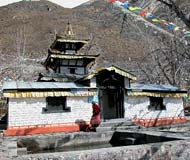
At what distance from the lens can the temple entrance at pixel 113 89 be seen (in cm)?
1983

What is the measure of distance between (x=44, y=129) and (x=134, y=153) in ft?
34.9

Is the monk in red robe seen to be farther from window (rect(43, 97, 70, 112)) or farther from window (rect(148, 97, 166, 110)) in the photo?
window (rect(148, 97, 166, 110))

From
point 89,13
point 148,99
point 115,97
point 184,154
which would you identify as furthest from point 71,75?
point 89,13

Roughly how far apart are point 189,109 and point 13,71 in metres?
26.3

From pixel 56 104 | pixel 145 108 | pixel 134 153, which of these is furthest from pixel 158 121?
pixel 134 153

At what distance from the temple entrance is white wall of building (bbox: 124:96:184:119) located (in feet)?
1.50

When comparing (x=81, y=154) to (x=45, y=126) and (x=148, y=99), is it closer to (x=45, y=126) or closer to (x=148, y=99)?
(x=45, y=126)

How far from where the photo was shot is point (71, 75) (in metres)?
24.2

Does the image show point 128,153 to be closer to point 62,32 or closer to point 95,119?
point 95,119

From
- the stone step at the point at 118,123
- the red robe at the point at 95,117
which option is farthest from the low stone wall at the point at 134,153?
the stone step at the point at 118,123

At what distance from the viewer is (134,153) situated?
25.2 ft

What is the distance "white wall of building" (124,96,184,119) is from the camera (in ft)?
65.8

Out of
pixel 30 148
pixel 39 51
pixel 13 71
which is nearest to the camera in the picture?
pixel 30 148

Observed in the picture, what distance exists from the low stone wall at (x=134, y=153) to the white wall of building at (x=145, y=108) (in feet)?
37.7
